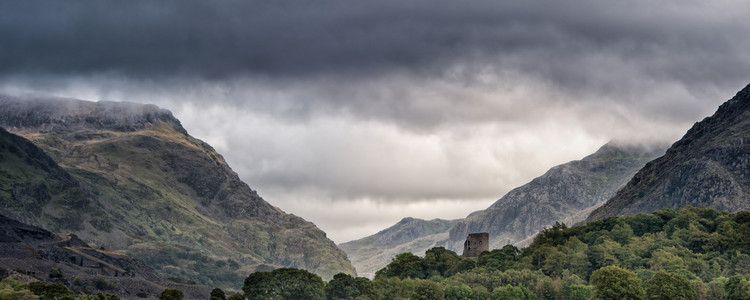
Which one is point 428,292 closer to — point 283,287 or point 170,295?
point 283,287

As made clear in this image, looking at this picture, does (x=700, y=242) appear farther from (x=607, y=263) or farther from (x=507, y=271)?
(x=507, y=271)

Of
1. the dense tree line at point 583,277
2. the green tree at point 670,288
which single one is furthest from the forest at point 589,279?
the green tree at point 670,288

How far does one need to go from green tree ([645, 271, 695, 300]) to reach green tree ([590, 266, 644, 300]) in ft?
→ 10.3

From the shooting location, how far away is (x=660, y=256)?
181m

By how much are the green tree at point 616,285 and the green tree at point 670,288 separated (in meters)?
3.13

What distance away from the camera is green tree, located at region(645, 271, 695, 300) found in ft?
462

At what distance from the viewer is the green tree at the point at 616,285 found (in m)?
147

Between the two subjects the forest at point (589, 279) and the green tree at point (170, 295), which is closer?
the forest at point (589, 279)

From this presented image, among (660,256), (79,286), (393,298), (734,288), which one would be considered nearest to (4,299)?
(79,286)

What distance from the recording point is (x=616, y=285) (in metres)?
148

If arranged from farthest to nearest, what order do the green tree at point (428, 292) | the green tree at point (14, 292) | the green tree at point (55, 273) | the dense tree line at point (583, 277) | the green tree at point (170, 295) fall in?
the green tree at point (55, 273)
the green tree at point (428, 292)
the green tree at point (170, 295)
the dense tree line at point (583, 277)
the green tree at point (14, 292)

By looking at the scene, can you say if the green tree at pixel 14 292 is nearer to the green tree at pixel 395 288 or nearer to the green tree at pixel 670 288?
the green tree at pixel 395 288

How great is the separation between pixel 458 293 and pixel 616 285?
4472cm

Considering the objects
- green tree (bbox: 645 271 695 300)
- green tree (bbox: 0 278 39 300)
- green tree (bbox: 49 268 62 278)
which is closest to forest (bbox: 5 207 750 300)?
green tree (bbox: 645 271 695 300)
